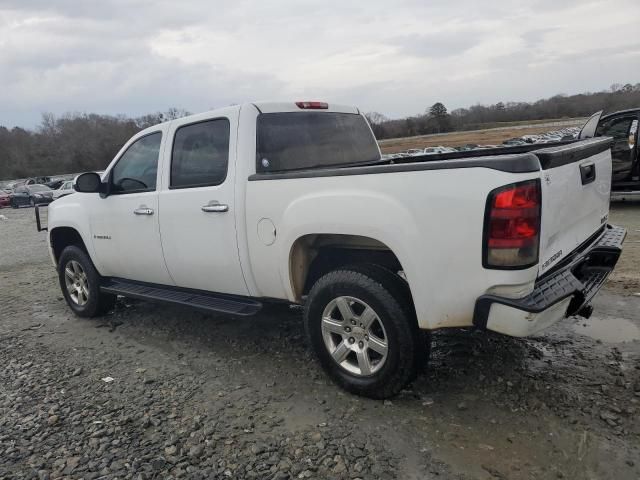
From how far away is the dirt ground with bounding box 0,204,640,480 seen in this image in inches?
106

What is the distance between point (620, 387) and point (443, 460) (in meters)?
1.39

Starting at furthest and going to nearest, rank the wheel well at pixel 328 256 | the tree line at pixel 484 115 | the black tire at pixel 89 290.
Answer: the tree line at pixel 484 115 → the black tire at pixel 89 290 → the wheel well at pixel 328 256

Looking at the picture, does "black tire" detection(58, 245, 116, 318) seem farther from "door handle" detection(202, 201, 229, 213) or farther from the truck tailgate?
the truck tailgate

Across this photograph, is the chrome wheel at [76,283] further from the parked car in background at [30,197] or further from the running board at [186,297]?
the parked car in background at [30,197]

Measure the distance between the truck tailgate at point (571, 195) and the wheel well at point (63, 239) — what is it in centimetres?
464

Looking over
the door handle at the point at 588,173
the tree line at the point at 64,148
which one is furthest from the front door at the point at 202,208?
the tree line at the point at 64,148

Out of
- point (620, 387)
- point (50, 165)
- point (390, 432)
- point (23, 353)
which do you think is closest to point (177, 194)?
point (23, 353)

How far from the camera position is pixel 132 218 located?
4.66 meters

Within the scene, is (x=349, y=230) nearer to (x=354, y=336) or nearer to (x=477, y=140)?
(x=354, y=336)

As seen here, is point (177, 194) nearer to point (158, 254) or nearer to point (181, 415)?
point (158, 254)

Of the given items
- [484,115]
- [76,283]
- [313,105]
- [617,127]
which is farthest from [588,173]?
[484,115]

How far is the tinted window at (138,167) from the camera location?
457 centimetres

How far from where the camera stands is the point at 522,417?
9.86 ft

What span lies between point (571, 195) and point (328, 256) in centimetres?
160
